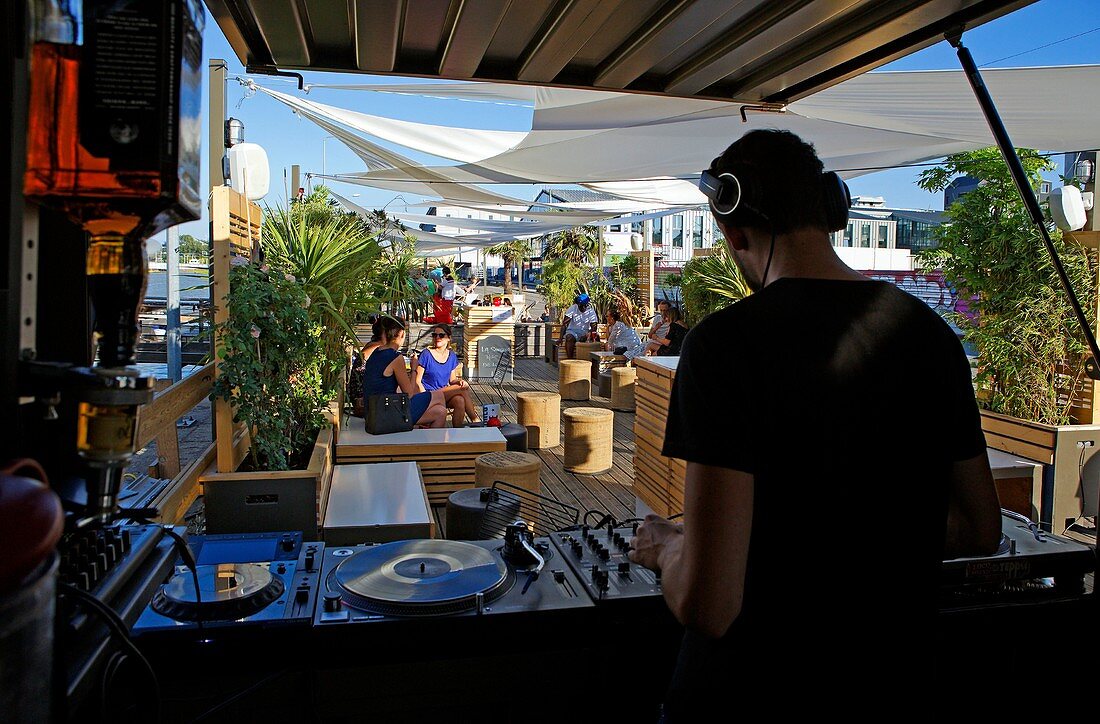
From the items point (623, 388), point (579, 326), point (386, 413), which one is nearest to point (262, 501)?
point (386, 413)

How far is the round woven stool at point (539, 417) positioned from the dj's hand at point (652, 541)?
643 cm

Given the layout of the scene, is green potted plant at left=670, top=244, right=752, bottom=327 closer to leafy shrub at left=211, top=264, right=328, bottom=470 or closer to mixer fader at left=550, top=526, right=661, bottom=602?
leafy shrub at left=211, top=264, right=328, bottom=470

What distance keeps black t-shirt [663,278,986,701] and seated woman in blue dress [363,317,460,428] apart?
5168 millimetres

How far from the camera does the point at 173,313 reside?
17.7 ft

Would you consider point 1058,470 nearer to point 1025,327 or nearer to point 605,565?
point 1025,327

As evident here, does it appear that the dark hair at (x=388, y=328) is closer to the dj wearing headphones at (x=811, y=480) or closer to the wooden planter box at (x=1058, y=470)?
the wooden planter box at (x=1058, y=470)

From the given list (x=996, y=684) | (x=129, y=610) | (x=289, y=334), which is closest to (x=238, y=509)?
(x=289, y=334)

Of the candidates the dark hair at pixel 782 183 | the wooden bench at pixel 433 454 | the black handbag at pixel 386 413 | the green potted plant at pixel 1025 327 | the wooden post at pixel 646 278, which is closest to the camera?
the dark hair at pixel 782 183

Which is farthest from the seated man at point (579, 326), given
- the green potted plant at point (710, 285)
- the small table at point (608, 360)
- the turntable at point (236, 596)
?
the turntable at point (236, 596)

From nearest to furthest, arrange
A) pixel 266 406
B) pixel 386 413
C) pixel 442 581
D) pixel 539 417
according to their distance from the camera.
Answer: pixel 442 581, pixel 266 406, pixel 386 413, pixel 539 417

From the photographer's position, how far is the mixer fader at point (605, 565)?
1.76 metres

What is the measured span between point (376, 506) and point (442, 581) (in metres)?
2.33

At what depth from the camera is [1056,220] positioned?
5.87m

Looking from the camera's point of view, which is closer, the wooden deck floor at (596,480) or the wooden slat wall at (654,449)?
the wooden slat wall at (654,449)
